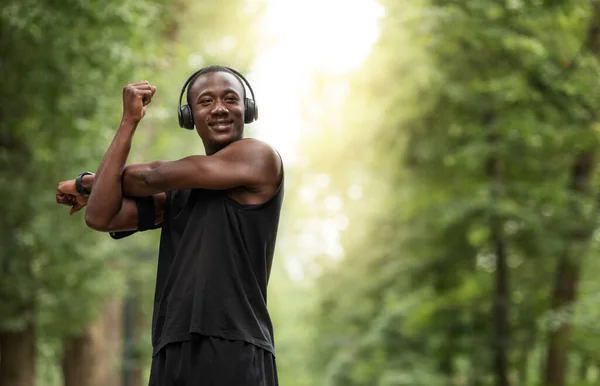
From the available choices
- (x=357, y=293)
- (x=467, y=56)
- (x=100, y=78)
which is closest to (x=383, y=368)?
(x=357, y=293)

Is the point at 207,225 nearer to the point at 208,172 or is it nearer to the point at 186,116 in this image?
the point at 208,172

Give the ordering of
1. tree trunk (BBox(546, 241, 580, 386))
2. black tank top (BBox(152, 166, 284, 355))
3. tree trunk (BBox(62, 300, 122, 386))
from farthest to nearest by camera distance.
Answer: tree trunk (BBox(62, 300, 122, 386)) → tree trunk (BBox(546, 241, 580, 386)) → black tank top (BBox(152, 166, 284, 355))

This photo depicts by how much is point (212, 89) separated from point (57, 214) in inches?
390

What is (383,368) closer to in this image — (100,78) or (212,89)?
(100,78)

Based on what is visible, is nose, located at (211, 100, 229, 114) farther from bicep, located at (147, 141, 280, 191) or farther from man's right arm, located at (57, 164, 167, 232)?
man's right arm, located at (57, 164, 167, 232)

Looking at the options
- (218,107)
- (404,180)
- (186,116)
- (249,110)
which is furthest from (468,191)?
(218,107)

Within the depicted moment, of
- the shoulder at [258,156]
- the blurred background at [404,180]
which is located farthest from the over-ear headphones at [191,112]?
the blurred background at [404,180]

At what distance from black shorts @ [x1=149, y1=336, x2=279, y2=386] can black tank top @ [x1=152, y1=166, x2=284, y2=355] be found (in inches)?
1.4

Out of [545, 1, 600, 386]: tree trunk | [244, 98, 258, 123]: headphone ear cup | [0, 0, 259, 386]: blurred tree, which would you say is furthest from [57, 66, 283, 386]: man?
[545, 1, 600, 386]: tree trunk

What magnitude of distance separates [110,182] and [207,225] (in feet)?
1.32

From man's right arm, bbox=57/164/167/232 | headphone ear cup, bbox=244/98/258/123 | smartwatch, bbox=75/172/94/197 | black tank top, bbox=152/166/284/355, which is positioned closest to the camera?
black tank top, bbox=152/166/284/355

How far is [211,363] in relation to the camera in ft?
11.4

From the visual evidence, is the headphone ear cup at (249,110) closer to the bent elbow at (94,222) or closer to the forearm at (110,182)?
the forearm at (110,182)

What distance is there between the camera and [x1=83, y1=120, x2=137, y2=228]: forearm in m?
3.47
